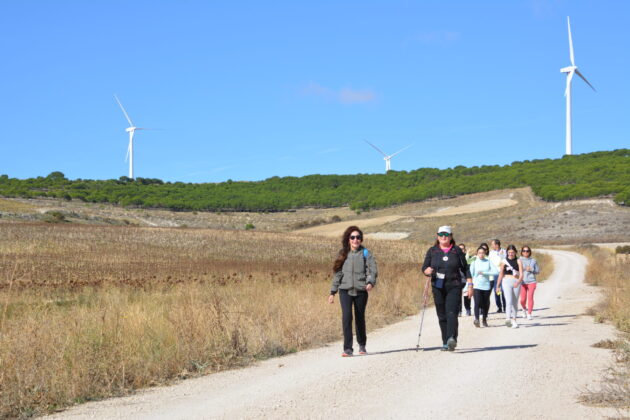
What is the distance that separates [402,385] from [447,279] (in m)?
3.34

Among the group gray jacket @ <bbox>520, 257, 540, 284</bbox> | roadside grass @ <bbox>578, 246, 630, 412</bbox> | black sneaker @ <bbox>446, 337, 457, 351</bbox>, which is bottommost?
roadside grass @ <bbox>578, 246, 630, 412</bbox>

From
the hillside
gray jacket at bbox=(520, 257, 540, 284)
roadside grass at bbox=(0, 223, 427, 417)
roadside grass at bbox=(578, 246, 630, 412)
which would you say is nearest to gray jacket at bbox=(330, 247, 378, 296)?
roadside grass at bbox=(0, 223, 427, 417)

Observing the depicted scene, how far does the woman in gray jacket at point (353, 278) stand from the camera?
438 inches

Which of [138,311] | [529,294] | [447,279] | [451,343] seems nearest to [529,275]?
[529,294]

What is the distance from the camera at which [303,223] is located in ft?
392

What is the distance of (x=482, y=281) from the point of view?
1617 cm

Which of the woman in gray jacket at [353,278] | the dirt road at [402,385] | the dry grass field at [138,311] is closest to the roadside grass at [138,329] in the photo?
the dry grass field at [138,311]

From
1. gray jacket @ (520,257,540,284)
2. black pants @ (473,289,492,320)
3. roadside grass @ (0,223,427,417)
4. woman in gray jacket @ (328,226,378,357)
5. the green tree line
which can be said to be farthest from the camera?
the green tree line

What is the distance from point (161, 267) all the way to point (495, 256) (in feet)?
60.4

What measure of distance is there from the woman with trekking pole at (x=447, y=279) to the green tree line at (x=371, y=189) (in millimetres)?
95566

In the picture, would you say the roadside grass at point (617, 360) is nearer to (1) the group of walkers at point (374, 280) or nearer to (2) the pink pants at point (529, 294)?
(2) the pink pants at point (529, 294)

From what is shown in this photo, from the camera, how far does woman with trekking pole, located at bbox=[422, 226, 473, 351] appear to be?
11.4 metres

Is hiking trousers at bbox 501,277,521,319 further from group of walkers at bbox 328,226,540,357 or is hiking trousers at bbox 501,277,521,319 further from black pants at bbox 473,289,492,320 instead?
group of walkers at bbox 328,226,540,357

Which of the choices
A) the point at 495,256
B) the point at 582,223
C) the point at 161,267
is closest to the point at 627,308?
the point at 495,256
